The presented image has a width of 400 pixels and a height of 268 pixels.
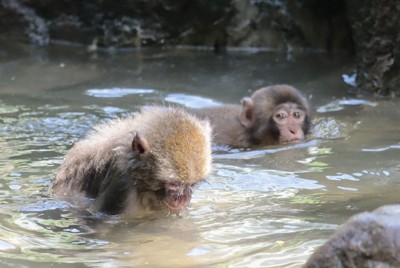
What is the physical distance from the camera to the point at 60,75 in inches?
540

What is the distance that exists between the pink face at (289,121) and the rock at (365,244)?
20.1 ft

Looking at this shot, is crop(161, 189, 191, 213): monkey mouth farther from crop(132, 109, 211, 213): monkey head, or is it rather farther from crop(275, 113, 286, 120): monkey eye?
crop(275, 113, 286, 120): monkey eye

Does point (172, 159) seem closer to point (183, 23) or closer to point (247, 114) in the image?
point (247, 114)

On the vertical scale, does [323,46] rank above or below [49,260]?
above

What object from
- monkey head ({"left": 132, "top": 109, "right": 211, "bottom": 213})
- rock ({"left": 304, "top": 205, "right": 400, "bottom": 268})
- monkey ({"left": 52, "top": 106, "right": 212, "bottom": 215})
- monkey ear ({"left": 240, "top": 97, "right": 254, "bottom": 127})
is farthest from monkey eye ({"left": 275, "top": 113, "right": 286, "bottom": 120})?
rock ({"left": 304, "top": 205, "right": 400, "bottom": 268})

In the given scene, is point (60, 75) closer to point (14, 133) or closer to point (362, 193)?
point (14, 133)

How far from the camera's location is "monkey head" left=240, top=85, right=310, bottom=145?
10.5 meters

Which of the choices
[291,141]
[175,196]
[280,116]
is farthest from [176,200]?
[280,116]

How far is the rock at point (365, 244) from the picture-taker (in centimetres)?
410

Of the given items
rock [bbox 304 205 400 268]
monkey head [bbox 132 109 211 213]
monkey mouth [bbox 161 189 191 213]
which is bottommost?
rock [bbox 304 205 400 268]

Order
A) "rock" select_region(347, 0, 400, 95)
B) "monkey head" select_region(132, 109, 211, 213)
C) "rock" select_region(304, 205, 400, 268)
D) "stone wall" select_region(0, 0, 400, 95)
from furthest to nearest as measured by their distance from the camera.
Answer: "stone wall" select_region(0, 0, 400, 95), "rock" select_region(347, 0, 400, 95), "monkey head" select_region(132, 109, 211, 213), "rock" select_region(304, 205, 400, 268)

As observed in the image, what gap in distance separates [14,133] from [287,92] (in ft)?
12.2

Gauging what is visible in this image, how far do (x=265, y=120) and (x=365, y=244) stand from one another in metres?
6.74

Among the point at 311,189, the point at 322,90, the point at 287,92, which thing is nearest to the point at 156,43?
the point at 322,90
